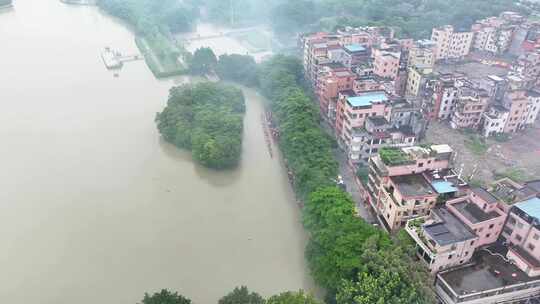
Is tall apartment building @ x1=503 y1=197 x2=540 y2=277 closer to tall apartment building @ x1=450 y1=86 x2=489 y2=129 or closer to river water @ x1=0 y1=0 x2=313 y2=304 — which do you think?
river water @ x1=0 y1=0 x2=313 y2=304

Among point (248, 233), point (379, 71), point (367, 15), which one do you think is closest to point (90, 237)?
point (248, 233)

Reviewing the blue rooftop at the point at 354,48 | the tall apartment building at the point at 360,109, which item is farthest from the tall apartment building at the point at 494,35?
the tall apartment building at the point at 360,109

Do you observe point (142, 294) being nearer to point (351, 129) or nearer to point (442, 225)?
point (442, 225)

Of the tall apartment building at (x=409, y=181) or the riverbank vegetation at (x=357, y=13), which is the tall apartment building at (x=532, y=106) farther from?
the riverbank vegetation at (x=357, y=13)

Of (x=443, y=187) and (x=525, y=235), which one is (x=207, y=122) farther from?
(x=525, y=235)

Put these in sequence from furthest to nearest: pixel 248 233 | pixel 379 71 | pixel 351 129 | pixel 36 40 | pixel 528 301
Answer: pixel 36 40
pixel 379 71
pixel 351 129
pixel 248 233
pixel 528 301

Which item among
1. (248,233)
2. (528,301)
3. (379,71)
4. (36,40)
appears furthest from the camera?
(36,40)
